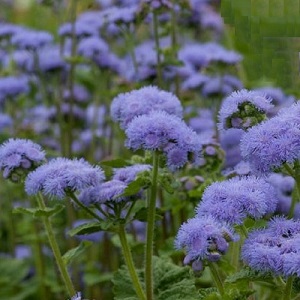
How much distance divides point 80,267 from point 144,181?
182 cm

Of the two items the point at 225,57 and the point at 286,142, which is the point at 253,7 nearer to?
the point at 225,57

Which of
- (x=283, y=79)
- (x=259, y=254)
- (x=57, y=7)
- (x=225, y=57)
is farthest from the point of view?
(x=57, y=7)

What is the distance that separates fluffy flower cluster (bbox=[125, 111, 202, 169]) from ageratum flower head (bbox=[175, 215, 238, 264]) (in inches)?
15.3

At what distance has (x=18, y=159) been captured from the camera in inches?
99.0

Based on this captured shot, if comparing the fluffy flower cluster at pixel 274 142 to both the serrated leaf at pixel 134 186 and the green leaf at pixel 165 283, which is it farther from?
the green leaf at pixel 165 283

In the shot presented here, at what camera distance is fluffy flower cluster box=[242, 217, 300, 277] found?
5.91 ft

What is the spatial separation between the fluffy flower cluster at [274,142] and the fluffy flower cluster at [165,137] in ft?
1.03

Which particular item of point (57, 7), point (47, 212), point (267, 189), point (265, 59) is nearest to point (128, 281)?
point (47, 212)

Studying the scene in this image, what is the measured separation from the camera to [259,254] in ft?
6.10

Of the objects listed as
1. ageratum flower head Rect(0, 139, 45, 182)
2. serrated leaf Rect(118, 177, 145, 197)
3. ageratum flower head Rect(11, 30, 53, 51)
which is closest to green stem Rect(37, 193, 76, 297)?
ageratum flower head Rect(0, 139, 45, 182)

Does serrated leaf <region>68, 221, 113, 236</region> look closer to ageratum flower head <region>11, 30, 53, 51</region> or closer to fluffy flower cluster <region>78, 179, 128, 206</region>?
fluffy flower cluster <region>78, 179, 128, 206</region>

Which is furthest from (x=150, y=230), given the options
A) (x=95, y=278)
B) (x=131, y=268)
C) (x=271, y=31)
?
(x=271, y=31)

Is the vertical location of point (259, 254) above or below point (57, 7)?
below

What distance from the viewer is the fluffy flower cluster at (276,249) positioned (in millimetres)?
1802
